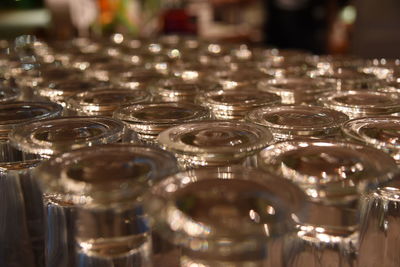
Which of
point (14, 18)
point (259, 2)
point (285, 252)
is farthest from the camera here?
point (259, 2)

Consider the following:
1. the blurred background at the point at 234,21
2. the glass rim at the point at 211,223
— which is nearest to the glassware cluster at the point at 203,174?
the glass rim at the point at 211,223

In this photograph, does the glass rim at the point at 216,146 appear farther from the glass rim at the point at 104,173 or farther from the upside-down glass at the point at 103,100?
the upside-down glass at the point at 103,100

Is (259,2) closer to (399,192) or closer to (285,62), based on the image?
(285,62)

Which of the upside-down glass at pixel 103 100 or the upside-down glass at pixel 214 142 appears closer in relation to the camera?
the upside-down glass at pixel 214 142

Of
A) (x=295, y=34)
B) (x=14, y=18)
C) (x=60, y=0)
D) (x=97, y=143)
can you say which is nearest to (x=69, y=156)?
(x=97, y=143)

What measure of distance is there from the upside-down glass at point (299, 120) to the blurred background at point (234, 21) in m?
1.33

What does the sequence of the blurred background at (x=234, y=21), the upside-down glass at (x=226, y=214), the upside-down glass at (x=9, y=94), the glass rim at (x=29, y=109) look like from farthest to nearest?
the blurred background at (x=234, y=21) → the upside-down glass at (x=9, y=94) → the glass rim at (x=29, y=109) → the upside-down glass at (x=226, y=214)

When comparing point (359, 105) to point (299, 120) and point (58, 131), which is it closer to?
point (299, 120)

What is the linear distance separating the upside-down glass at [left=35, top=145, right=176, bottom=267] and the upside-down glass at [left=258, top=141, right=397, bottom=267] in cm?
10

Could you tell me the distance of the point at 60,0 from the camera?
181 cm

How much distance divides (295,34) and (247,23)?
2.14 feet

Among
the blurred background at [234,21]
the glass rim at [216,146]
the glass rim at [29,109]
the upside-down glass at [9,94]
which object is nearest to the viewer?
the glass rim at [216,146]

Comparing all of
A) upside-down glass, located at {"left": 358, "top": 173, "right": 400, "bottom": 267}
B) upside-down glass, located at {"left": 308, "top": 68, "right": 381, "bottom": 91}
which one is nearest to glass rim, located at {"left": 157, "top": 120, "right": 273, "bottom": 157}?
upside-down glass, located at {"left": 358, "top": 173, "right": 400, "bottom": 267}

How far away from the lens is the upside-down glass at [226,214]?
10.4 inches
